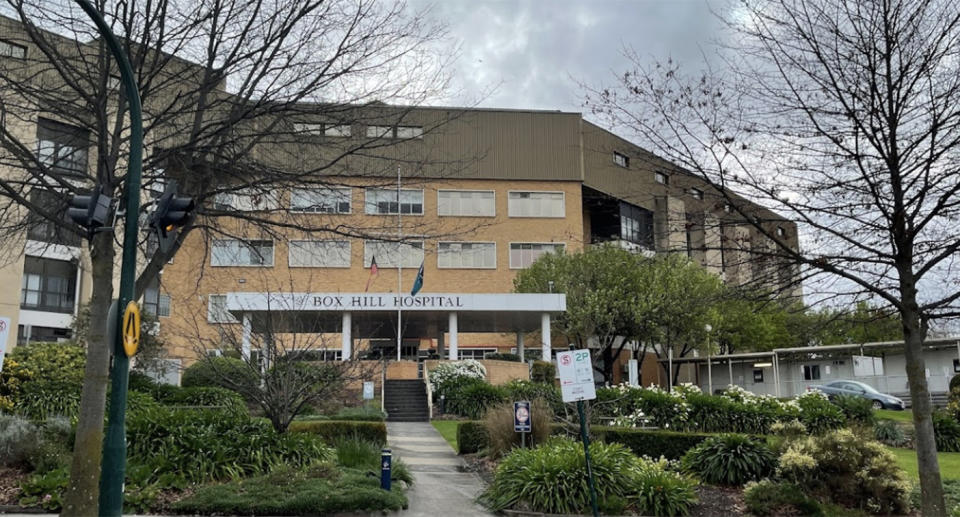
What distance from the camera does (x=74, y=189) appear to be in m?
11.9

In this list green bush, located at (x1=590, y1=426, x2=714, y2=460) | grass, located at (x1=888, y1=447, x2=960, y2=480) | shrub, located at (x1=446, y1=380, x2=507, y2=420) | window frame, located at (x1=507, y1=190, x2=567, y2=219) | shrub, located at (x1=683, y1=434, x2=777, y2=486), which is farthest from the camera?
window frame, located at (x1=507, y1=190, x2=567, y2=219)

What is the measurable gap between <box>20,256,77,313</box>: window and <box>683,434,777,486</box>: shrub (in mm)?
38786

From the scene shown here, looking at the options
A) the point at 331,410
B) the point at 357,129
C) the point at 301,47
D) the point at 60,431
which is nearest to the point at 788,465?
the point at 357,129

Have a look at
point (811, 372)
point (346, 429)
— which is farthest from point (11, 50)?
point (811, 372)

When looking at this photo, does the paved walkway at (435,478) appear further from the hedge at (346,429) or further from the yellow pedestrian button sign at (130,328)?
the yellow pedestrian button sign at (130,328)

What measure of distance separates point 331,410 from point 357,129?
55.2ft

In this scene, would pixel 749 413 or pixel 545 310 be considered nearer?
pixel 749 413

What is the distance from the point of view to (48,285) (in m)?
45.7

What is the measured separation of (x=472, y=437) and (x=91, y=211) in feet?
42.1

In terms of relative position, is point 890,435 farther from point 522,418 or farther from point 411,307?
point 411,307

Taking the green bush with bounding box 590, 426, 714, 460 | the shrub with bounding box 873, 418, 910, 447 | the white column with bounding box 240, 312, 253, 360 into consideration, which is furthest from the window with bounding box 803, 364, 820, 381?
the green bush with bounding box 590, 426, 714, 460

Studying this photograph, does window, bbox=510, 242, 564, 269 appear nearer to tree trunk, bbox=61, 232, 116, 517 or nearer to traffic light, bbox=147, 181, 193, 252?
tree trunk, bbox=61, 232, 116, 517

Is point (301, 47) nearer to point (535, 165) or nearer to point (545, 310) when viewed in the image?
point (545, 310)

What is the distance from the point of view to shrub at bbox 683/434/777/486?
1492cm
